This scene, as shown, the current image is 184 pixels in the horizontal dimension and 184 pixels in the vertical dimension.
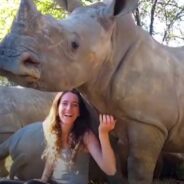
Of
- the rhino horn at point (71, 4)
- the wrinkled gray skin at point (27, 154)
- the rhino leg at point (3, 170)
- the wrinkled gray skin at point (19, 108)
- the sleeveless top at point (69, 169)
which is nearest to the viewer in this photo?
the rhino horn at point (71, 4)

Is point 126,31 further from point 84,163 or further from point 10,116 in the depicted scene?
point 10,116

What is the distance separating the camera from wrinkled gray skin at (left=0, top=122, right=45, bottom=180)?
17.7ft

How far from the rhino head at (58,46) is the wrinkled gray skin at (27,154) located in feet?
5.42

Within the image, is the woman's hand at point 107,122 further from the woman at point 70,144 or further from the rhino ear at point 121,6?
the rhino ear at point 121,6

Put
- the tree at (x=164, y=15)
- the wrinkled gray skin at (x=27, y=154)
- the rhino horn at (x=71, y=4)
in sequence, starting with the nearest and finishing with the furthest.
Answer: the rhino horn at (x=71, y=4) < the wrinkled gray skin at (x=27, y=154) < the tree at (x=164, y=15)

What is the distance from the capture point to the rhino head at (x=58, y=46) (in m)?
3.50

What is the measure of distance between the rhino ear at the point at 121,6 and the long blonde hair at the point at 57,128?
Result: 0.84 meters

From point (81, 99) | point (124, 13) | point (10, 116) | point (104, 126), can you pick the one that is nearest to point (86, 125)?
point (81, 99)

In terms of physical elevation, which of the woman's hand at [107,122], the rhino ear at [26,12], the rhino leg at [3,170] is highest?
the rhino ear at [26,12]

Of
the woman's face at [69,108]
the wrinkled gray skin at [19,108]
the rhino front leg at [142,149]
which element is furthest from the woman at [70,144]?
the wrinkled gray skin at [19,108]

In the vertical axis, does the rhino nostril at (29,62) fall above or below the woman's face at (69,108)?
above

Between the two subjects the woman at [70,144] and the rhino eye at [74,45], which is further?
the woman at [70,144]

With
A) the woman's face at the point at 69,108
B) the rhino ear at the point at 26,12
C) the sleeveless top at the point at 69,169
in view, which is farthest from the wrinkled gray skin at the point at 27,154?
the rhino ear at the point at 26,12

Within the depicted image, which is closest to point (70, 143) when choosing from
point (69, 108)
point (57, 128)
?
point (57, 128)
